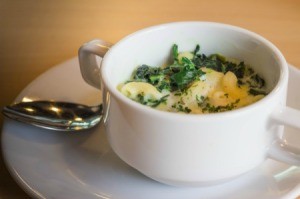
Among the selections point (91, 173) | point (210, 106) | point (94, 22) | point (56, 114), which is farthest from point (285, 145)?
point (94, 22)

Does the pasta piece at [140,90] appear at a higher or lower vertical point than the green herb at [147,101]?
higher

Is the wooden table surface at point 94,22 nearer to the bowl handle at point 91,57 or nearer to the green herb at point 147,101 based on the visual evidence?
the bowl handle at point 91,57

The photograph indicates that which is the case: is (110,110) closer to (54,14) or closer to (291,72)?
(291,72)

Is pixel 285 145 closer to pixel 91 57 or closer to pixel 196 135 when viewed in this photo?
pixel 196 135

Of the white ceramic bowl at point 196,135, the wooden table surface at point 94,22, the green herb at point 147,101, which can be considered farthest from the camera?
the wooden table surface at point 94,22

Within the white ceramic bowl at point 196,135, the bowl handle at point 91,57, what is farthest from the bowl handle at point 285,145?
the bowl handle at point 91,57

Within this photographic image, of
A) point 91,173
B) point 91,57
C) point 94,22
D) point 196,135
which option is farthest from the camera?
point 94,22
